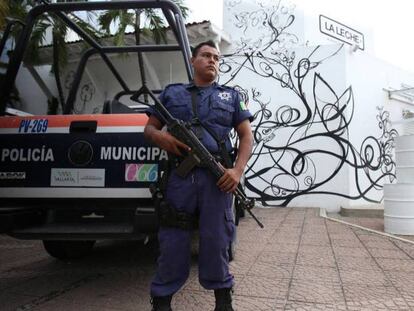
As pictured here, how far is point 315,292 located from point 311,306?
337 mm

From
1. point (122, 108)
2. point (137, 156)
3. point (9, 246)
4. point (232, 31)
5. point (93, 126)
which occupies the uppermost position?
point (232, 31)

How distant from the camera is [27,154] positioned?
3102mm

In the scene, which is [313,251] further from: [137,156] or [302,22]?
[302,22]

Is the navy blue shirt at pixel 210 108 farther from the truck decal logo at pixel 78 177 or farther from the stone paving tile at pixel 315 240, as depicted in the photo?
the stone paving tile at pixel 315 240

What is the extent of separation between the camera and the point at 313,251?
15.7ft

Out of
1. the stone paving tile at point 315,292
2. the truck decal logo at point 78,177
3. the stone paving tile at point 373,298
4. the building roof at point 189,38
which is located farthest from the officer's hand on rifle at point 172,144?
the building roof at point 189,38

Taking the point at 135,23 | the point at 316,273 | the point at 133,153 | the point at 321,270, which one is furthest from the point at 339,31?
the point at 133,153

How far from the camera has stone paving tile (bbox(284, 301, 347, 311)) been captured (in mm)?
2869

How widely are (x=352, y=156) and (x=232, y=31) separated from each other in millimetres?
4426

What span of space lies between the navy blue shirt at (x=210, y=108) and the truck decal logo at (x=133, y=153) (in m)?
0.44

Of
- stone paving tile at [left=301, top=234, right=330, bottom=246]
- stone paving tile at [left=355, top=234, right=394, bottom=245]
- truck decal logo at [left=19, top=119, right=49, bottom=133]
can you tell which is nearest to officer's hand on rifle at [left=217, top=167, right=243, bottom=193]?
truck decal logo at [left=19, top=119, right=49, bottom=133]

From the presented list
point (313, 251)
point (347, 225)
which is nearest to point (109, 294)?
point (313, 251)

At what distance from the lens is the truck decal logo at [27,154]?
121 inches

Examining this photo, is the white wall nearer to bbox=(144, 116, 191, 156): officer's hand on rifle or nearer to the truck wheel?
the truck wheel
